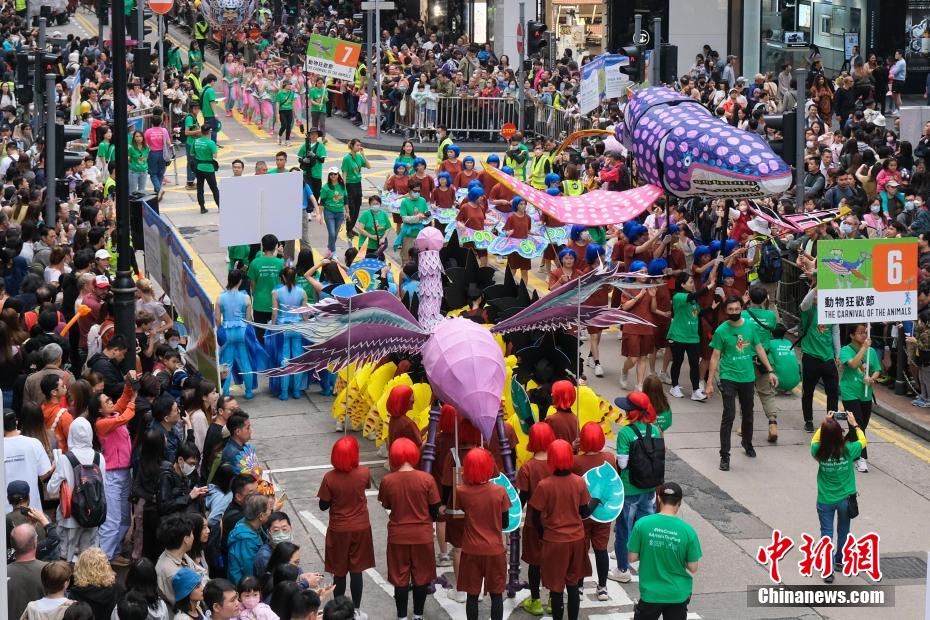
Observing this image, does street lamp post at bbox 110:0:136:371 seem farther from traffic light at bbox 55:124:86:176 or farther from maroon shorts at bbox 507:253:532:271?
maroon shorts at bbox 507:253:532:271

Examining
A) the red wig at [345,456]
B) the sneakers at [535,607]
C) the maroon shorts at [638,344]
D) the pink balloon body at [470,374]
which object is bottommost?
the sneakers at [535,607]

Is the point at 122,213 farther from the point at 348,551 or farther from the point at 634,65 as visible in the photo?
the point at 634,65

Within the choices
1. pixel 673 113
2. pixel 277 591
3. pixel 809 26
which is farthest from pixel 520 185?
pixel 809 26

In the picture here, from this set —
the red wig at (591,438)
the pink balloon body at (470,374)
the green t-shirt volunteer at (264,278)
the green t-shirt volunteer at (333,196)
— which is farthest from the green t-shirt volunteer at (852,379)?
the green t-shirt volunteer at (333,196)

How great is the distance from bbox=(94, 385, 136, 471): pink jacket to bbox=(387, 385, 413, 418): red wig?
2001 millimetres

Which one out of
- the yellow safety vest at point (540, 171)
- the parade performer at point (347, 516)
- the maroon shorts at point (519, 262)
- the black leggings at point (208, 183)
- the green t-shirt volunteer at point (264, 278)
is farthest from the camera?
the black leggings at point (208, 183)

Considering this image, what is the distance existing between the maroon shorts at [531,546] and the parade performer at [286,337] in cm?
547

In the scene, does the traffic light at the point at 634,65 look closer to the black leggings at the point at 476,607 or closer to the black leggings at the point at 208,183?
the black leggings at the point at 208,183

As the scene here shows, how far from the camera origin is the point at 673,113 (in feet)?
61.1

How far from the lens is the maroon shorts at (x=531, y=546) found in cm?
1105

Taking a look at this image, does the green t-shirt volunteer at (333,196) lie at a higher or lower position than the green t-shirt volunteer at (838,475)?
higher

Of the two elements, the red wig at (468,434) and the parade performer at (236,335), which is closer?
the red wig at (468,434)

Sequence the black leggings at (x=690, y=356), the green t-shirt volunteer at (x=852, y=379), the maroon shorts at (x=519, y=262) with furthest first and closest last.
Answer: the maroon shorts at (x=519, y=262) < the black leggings at (x=690, y=356) < the green t-shirt volunteer at (x=852, y=379)

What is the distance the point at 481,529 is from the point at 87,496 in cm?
282
